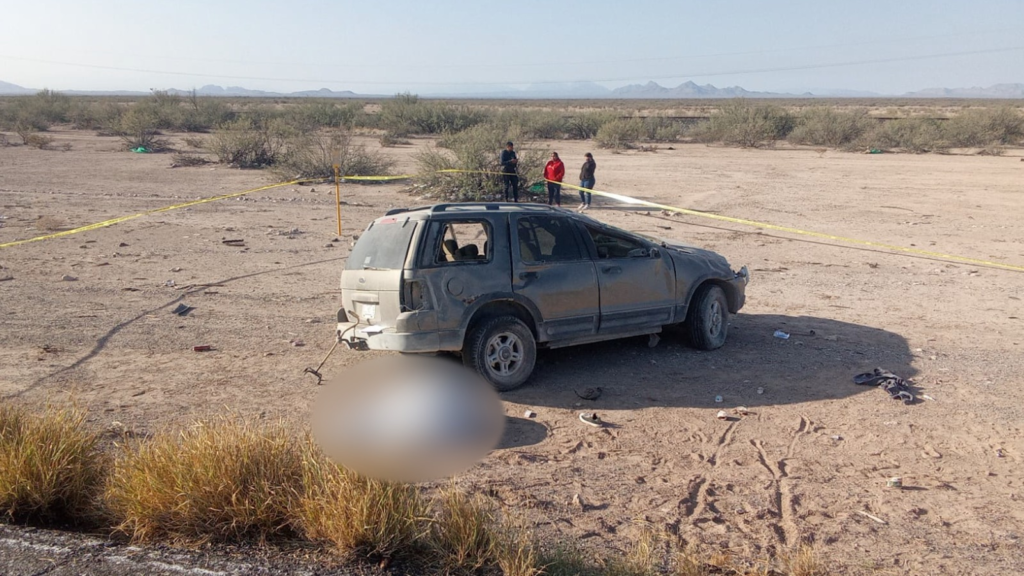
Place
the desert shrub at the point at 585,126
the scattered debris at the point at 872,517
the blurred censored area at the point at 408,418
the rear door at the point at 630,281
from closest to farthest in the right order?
the scattered debris at the point at 872,517 → the blurred censored area at the point at 408,418 → the rear door at the point at 630,281 → the desert shrub at the point at 585,126

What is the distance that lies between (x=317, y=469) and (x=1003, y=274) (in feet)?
40.0

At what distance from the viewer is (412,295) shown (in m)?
7.32

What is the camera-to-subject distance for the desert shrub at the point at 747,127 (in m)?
47.8

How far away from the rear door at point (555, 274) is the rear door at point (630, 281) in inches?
5.7

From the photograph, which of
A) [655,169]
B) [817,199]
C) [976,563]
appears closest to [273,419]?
[976,563]

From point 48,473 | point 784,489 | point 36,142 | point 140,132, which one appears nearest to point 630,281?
point 784,489

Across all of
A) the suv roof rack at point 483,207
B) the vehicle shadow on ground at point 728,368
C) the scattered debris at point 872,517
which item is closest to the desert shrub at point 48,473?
the vehicle shadow on ground at point 728,368

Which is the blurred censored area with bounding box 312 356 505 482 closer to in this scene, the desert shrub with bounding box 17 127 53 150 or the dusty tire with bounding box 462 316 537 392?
the dusty tire with bounding box 462 316 537 392

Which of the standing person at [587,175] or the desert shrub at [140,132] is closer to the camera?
the standing person at [587,175]

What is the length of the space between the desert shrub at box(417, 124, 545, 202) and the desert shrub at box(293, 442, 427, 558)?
57.0ft

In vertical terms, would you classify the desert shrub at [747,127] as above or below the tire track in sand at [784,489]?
above

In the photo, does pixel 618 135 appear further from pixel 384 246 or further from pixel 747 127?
pixel 384 246

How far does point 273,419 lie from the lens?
22.7 ft

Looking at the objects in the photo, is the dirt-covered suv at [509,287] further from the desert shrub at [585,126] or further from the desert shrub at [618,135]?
the desert shrub at [585,126]
